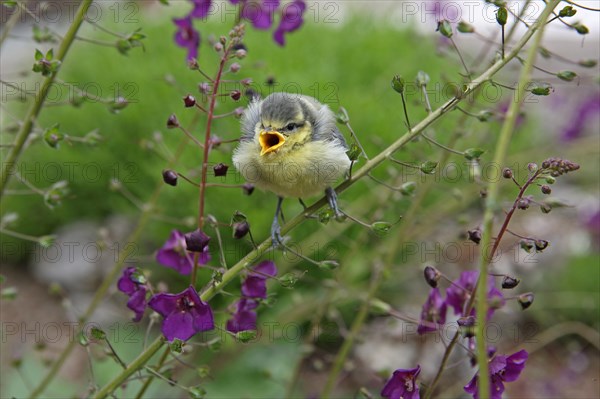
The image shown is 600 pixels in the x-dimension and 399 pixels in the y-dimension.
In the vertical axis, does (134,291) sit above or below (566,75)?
below

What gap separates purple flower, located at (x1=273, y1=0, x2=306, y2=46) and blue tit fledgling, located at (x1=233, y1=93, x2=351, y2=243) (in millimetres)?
464

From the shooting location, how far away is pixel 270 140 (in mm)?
1554

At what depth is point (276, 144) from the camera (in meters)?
1.54

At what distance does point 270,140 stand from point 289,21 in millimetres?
653

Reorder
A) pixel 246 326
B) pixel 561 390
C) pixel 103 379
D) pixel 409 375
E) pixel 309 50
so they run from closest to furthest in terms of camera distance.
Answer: pixel 409 375
pixel 246 326
pixel 103 379
pixel 561 390
pixel 309 50

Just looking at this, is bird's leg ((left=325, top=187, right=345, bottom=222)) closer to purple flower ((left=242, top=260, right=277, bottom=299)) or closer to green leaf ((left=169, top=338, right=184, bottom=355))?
purple flower ((left=242, top=260, right=277, bottom=299))

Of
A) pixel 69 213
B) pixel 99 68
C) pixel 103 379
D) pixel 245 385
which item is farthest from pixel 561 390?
pixel 99 68

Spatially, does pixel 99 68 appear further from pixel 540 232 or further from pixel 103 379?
pixel 540 232

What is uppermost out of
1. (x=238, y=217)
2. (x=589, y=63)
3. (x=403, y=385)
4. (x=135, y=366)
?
(x=589, y=63)

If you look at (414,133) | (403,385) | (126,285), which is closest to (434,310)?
(403,385)

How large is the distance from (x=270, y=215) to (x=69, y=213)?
1644mm

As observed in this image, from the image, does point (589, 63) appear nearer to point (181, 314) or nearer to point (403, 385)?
point (403, 385)

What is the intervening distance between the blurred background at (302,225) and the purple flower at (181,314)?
117cm

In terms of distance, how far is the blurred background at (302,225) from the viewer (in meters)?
2.83
